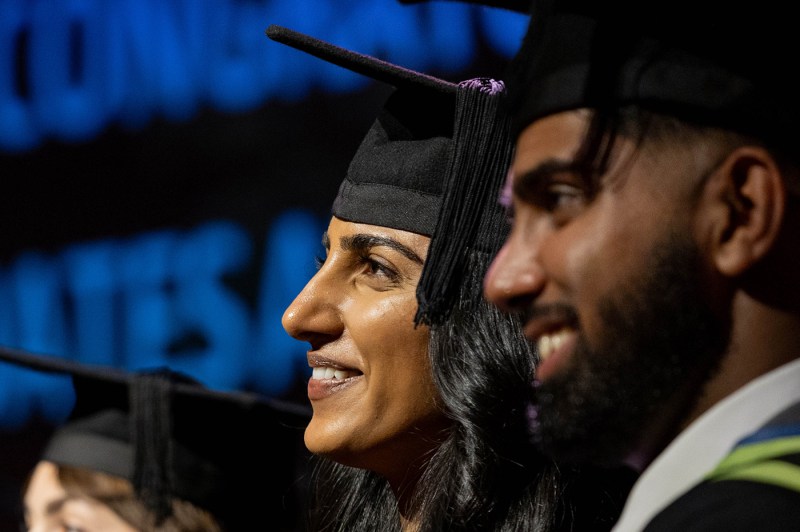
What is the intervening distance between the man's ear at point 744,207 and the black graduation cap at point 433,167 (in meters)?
0.62

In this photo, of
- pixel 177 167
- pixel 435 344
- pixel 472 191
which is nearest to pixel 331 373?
pixel 435 344

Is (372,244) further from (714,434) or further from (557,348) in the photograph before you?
(714,434)

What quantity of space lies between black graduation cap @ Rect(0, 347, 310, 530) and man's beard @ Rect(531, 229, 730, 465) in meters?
1.04

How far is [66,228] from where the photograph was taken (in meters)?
3.03

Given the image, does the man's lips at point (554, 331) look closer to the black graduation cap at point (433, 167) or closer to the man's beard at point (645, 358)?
the man's beard at point (645, 358)

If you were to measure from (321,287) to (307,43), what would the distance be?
40 centimetres

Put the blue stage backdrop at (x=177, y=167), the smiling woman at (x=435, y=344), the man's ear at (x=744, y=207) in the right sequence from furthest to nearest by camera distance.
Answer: the blue stage backdrop at (x=177, y=167)
the smiling woman at (x=435, y=344)
the man's ear at (x=744, y=207)

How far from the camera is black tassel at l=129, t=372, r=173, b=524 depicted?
1.76 m

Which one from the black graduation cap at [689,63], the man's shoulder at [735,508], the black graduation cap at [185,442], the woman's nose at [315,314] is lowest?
the black graduation cap at [185,442]

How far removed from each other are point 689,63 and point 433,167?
2.39ft

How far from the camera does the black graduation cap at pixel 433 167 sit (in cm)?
152

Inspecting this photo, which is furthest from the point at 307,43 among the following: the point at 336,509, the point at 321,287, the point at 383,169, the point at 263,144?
the point at 263,144

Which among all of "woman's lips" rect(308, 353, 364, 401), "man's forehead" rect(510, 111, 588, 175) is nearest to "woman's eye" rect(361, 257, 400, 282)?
"woman's lips" rect(308, 353, 364, 401)

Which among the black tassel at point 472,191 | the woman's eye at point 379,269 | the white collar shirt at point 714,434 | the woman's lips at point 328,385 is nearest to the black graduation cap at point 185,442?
the woman's lips at point 328,385
